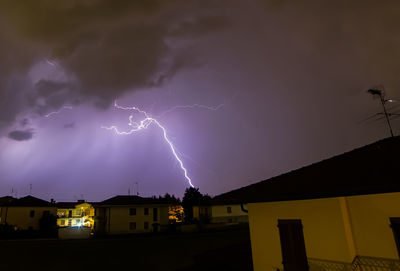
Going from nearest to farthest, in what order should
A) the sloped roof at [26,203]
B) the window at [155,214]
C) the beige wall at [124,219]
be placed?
the beige wall at [124,219] → the window at [155,214] → the sloped roof at [26,203]

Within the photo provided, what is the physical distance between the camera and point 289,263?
6816mm

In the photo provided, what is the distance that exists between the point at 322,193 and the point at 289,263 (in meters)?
2.70

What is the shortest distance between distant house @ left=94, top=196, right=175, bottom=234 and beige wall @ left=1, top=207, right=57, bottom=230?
42.8 ft

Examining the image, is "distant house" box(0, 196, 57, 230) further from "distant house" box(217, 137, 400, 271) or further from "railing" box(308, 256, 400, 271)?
"railing" box(308, 256, 400, 271)

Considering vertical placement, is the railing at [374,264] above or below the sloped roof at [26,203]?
below

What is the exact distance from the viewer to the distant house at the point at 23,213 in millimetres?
38125

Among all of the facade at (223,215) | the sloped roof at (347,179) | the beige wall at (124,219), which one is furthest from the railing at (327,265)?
the facade at (223,215)

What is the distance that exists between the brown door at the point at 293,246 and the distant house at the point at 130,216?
1212 inches

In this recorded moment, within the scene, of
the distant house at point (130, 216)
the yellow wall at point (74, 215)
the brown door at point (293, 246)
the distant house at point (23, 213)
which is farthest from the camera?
the yellow wall at point (74, 215)

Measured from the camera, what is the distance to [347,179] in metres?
5.47

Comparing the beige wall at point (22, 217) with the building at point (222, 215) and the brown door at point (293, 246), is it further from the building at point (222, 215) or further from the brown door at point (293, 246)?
the brown door at point (293, 246)

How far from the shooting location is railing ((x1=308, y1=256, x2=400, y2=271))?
16.5 ft

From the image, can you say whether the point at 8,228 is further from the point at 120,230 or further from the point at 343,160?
the point at 343,160


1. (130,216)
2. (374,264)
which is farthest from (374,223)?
(130,216)
